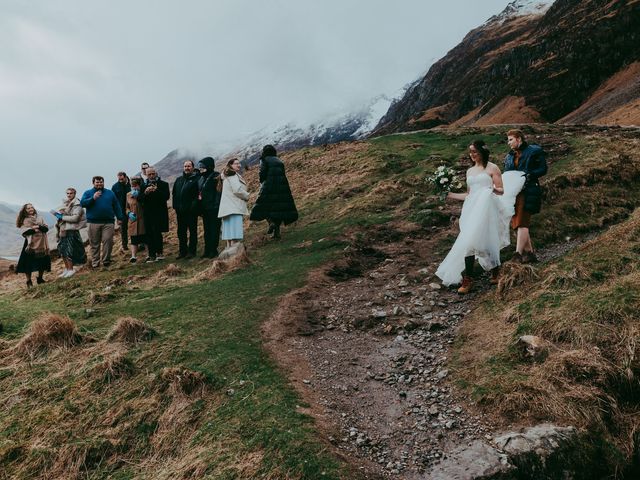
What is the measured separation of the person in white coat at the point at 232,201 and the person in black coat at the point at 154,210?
3.23 meters

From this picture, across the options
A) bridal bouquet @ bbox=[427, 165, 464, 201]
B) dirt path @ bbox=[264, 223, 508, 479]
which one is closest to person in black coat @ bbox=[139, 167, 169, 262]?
dirt path @ bbox=[264, 223, 508, 479]

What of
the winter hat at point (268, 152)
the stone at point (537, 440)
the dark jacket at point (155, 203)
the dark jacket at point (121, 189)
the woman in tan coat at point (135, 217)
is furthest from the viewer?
the dark jacket at point (121, 189)

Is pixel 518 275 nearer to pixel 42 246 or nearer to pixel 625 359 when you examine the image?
pixel 625 359

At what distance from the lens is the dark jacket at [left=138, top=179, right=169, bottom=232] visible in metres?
14.6

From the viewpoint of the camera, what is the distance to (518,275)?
23.6ft

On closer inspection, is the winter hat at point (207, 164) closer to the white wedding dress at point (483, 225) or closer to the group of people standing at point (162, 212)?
the group of people standing at point (162, 212)

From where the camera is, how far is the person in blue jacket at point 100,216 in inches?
554

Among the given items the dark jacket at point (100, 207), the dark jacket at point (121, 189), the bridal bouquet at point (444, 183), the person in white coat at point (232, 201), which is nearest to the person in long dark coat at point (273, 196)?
the person in white coat at point (232, 201)

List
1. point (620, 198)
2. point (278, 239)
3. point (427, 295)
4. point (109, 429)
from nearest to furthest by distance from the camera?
point (109, 429)
point (427, 295)
point (620, 198)
point (278, 239)

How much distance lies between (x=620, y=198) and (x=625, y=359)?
8063mm

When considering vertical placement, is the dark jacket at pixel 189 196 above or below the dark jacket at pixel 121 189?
below

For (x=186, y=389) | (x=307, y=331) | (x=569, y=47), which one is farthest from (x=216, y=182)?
(x=569, y=47)

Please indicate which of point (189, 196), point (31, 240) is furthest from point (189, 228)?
Answer: point (31, 240)

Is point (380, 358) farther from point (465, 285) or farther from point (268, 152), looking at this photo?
point (268, 152)
